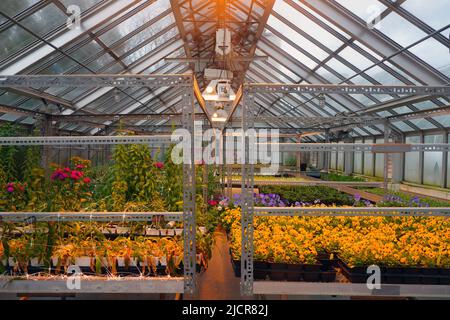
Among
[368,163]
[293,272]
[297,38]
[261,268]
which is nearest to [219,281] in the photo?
[261,268]

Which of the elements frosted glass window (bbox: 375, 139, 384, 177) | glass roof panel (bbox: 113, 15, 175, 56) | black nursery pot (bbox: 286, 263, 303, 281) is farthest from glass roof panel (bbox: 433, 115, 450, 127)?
black nursery pot (bbox: 286, 263, 303, 281)

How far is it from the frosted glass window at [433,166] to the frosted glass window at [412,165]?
329 millimetres

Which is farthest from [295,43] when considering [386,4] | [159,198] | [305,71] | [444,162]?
[159,198]

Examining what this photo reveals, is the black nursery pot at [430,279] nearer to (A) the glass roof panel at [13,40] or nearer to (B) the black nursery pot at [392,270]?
(B) the black nursery pot at [392,270]

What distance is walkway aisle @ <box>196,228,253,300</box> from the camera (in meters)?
2.29

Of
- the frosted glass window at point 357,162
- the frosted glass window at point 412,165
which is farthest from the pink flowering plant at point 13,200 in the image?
the frosted glass window at point 357,162

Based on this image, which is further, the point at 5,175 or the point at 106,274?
the point at 5,175

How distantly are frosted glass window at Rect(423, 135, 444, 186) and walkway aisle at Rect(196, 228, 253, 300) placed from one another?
313 inches

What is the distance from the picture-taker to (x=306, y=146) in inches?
89.1

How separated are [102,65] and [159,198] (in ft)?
13.7

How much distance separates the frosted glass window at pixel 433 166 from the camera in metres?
8.88

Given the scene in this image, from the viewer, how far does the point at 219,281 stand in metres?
2.48

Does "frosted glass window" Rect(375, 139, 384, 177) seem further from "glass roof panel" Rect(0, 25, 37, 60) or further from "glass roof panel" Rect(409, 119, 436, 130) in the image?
"glass roof panel" Rect(0, 25, 37, 60)
